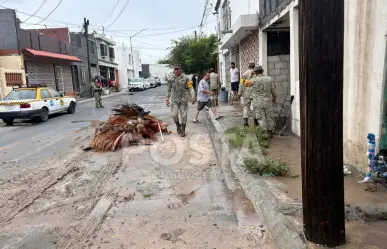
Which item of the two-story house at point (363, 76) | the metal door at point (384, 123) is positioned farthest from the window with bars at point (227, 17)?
the metal door at point (384, 123)

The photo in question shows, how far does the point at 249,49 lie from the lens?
12.6 meters

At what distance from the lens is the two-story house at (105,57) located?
135 feet

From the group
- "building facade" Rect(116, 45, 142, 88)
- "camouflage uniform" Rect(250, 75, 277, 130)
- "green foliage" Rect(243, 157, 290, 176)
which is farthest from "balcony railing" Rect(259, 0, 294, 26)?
"building facade" Rect(116, 45, 142, 88)

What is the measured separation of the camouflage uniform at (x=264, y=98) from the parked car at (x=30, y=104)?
926 centimetres

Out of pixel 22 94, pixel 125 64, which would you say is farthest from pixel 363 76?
pixel 125 64

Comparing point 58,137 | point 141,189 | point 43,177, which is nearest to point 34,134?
point 58,137

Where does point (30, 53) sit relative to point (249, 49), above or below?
above

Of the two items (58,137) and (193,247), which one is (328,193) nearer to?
(193,247)

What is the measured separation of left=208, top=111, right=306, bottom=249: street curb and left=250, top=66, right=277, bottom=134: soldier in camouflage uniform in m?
1.40

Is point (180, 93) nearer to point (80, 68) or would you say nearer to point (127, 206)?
point (127, 206)

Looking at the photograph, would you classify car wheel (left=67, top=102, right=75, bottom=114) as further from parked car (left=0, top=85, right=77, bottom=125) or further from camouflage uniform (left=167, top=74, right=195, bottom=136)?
camouflage uniform (left=167, top=74, right=195, bottom=136)

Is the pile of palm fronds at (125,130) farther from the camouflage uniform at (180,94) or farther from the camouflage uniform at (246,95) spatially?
the camouflage uniform at (246,95)

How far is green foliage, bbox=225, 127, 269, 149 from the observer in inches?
264

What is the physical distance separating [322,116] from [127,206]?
2.80m
